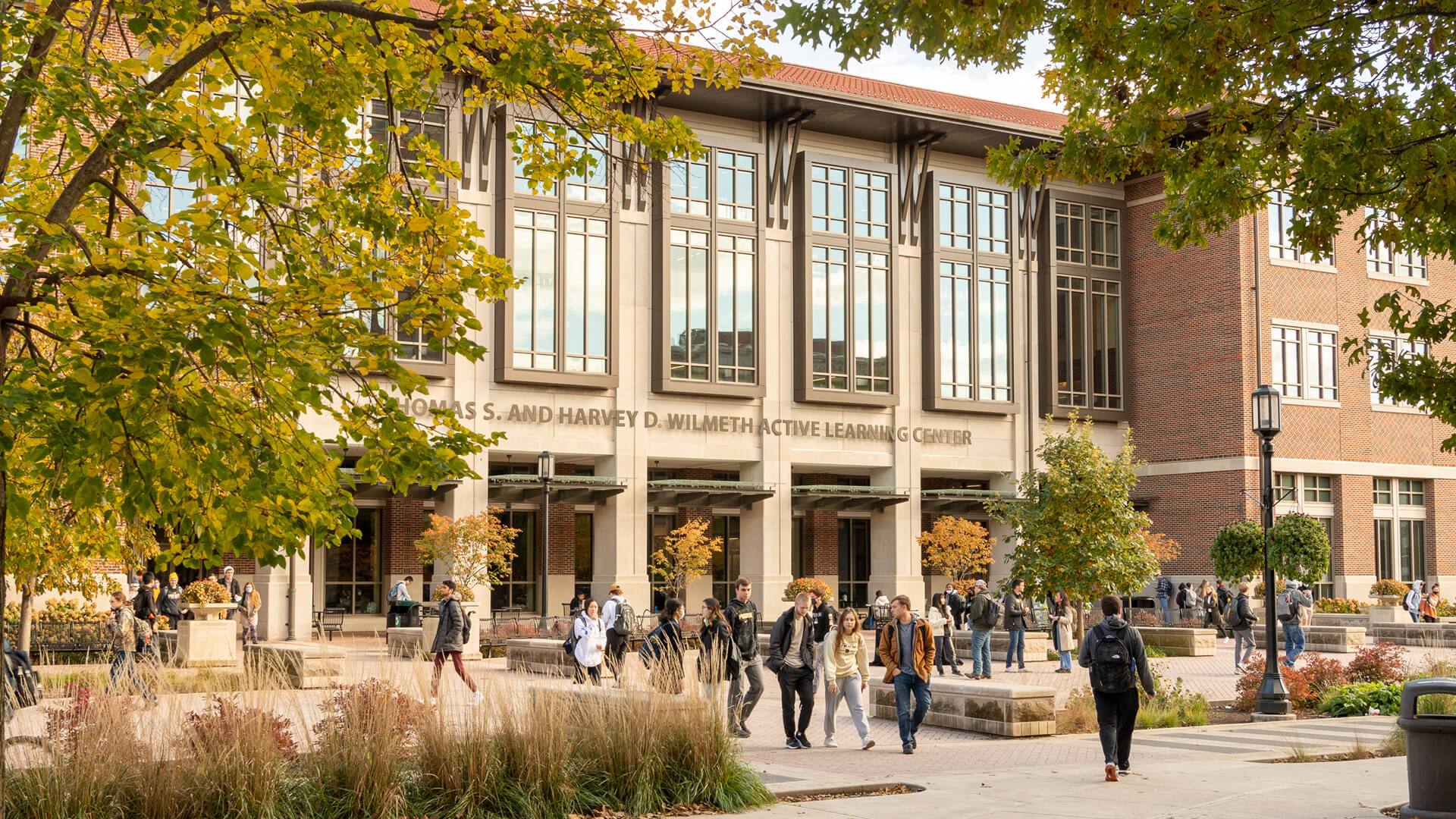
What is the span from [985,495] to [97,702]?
37349 millimetres

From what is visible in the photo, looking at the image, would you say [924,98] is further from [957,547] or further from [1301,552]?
[1301,552]

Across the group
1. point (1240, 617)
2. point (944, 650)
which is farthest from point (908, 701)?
point (1240, 617)

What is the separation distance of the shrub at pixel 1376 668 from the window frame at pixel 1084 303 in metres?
26.8

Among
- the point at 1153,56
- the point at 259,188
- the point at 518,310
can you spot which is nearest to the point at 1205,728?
the point at 1153,56

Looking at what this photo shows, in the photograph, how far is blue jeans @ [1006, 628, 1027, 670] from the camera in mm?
25750

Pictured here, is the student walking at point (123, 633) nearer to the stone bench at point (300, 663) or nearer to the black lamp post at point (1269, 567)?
the stone bench at point (300, 663)

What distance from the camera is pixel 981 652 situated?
22.8 m

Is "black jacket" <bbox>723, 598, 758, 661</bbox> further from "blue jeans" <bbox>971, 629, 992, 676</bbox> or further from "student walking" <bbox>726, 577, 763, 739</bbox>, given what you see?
"blue jeans" <bbox>971, 629, 992, 676</bbox>

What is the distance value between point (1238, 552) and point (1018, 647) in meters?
12.1

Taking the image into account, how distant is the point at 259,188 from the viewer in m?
6.86

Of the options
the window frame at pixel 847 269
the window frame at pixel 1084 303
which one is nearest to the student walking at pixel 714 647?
the window frame at pixel 847 269

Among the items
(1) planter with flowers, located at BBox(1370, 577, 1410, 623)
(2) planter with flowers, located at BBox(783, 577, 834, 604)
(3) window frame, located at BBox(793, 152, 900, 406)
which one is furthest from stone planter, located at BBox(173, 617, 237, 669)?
(1) planter with flowers, located at BBox(1370, 577, 1410, 623)

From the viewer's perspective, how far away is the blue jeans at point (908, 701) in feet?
44.9

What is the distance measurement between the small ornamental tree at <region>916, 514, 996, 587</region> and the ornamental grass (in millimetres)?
31469
